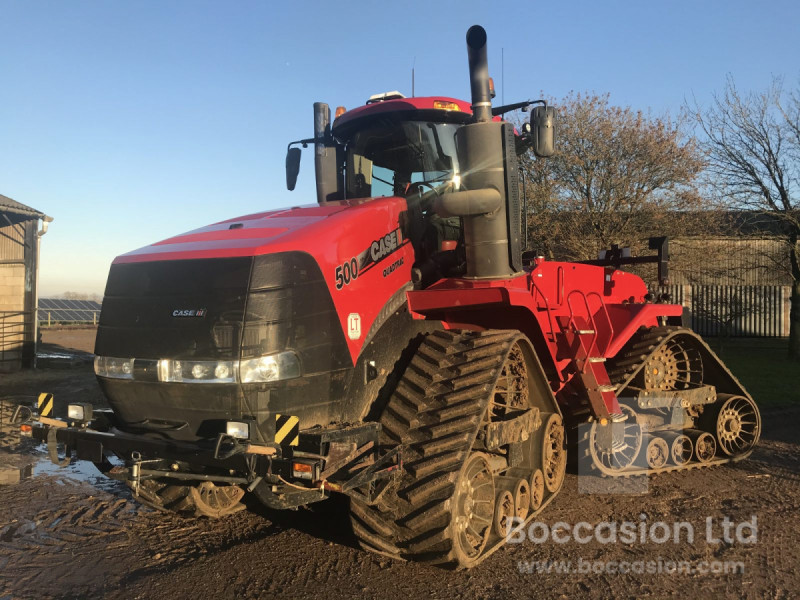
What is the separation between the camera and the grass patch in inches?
444

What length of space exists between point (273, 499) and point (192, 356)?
940 mm

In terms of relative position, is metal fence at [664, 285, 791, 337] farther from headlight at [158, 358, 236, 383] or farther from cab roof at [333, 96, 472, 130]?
headlight at [158, 358, 236, 383]

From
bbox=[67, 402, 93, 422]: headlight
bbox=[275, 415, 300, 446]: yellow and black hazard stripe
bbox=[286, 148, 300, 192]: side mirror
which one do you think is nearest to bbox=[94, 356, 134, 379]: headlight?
bbox=[67, 402, 93, 422]: headlight

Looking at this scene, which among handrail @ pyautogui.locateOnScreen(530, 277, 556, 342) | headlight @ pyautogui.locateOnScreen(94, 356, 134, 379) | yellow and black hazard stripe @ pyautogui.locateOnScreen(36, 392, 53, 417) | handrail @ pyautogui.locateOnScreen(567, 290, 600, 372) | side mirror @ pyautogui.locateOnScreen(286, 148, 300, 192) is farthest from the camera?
side mirror @ pyautogui.locateOnScreen(286, 148, 300, 192)

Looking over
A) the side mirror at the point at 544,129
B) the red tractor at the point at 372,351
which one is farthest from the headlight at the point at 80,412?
the side mirror at the point at 544,129

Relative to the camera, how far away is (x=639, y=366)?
6.35 metres

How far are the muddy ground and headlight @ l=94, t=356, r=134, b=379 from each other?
1.33 metres

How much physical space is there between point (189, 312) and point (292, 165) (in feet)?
9.16

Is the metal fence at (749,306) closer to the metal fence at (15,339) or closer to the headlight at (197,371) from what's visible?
the metal fence at (15,339)

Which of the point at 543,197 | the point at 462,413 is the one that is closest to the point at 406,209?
the point at 462,413

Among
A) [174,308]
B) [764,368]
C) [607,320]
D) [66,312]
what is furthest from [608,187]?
[66,312]

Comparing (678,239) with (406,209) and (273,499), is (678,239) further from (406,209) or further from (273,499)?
(273,499)

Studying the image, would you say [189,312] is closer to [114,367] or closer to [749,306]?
[114,367]

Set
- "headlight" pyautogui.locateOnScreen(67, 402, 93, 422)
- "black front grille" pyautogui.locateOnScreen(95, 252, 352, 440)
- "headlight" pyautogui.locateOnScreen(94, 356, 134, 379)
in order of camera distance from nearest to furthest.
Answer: "black front grille" pyautogui.locateOnScreen(95, 252, 352, 440), "headlight" pyautogui.locateOnScreen(94, 356, 134, 379), "headlight" pyautogui.locateOnScreen(67, 402, 93, 422)
